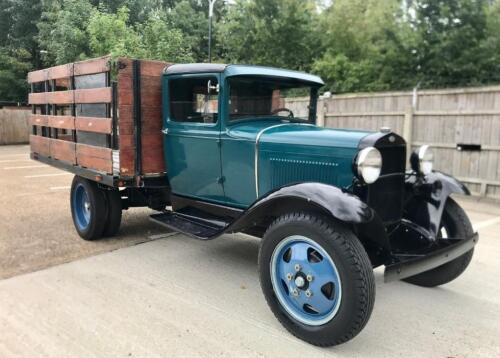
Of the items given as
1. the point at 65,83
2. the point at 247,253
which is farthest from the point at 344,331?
the point at 65,83

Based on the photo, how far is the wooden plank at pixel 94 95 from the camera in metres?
4.54

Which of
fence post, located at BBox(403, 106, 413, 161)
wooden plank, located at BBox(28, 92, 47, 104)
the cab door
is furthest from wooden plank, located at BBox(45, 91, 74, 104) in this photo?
fence post, located at BBox(403, 106, 413, 161)

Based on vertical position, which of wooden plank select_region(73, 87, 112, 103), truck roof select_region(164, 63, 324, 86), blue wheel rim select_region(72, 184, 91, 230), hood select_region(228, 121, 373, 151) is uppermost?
truck roof select_region(164, 63, 324, 86)

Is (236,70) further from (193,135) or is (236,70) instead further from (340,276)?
(340,276)

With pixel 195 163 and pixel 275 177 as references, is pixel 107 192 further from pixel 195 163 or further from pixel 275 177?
pixel 275 177

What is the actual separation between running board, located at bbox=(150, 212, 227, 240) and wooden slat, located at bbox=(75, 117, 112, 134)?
1050 mm

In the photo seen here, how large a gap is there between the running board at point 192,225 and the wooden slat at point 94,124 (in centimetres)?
105

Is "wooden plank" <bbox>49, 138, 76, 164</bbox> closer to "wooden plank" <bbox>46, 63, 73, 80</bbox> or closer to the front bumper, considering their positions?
"wooden plank" <bbox>46, 63, 73, 80</bbox>

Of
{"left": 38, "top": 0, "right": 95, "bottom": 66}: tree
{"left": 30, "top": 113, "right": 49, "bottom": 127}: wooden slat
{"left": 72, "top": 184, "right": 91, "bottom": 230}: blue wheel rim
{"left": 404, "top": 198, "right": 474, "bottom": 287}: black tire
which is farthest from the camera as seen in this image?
{"left": 38, "top": 0, "right": 95, "bottom": 66}: tree

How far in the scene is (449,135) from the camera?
854cm

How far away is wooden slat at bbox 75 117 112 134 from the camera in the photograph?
4594mm

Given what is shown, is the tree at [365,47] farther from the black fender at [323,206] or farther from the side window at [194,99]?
the black fender at [323,206]

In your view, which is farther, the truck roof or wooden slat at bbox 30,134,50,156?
wooden slat at bbox 30,134,50,156

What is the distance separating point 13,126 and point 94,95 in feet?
54.1
